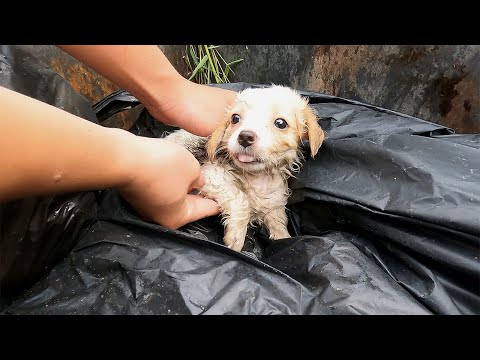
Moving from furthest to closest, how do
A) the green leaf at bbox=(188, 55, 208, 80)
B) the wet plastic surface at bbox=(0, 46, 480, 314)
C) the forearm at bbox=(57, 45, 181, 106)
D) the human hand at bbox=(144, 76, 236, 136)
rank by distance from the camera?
the green leaf at bbox=(188, 55, 208, 80) < the human hand at bbox=(144, 76, 236, 136) < the forearm at bbox=(57, 45, 181, 106) < the wet plastic surface at bbox=(0, 46, 480, 314)

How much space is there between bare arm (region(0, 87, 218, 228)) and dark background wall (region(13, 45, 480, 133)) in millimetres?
848

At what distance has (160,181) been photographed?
3.76ft

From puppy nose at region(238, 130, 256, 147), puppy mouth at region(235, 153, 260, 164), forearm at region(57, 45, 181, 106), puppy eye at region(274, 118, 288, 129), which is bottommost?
puppy mouth at region(235, 153, 260, 164)

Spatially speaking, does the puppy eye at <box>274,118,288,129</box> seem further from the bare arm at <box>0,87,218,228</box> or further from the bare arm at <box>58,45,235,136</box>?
the bare arm at <box>0,87,218,228</box>

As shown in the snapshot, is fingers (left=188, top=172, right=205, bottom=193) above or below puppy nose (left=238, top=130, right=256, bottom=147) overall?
below

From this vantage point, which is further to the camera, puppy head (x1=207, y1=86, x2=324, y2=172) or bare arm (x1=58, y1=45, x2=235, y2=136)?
puppy head (x1=207, y1=86, x2=324, y2=172)

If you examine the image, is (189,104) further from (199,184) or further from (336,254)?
(336,254)

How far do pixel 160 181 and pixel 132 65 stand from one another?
454mm

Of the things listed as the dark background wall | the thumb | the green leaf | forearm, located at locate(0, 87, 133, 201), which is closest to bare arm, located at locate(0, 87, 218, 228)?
forearm, located at locate(0, 87, 133, 201)

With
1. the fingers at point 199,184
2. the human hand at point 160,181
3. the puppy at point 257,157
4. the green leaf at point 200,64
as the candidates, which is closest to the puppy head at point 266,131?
the puppy at point 257,157

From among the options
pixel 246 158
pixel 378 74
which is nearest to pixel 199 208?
pixel 246 158

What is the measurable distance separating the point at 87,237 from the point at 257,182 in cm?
73

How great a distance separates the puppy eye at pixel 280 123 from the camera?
154cm

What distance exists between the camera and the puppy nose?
56.3 inches
